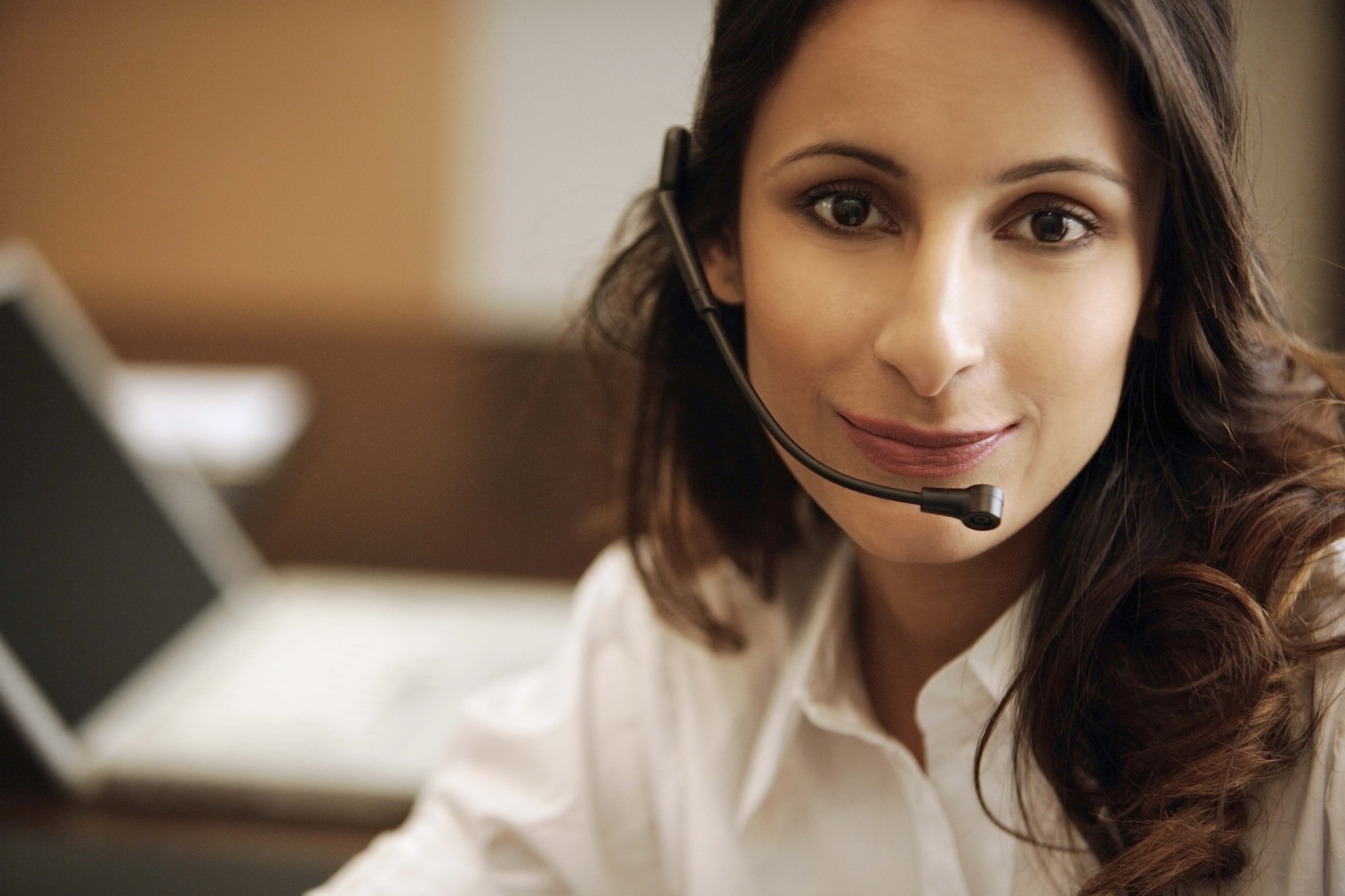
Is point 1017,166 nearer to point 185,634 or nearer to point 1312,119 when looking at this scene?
point 185,634

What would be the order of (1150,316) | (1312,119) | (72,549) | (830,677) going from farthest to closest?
(1312,119), (72,549), (830,677), (1150,316)

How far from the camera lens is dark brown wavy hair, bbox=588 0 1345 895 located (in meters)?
0.62

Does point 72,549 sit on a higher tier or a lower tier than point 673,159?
lower

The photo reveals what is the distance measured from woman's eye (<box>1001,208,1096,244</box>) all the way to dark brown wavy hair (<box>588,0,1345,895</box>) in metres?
0.06

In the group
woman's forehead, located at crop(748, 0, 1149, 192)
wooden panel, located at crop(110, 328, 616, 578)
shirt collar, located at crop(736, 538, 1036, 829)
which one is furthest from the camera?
wooden panel, located at crop(110, 328, 616, 578)

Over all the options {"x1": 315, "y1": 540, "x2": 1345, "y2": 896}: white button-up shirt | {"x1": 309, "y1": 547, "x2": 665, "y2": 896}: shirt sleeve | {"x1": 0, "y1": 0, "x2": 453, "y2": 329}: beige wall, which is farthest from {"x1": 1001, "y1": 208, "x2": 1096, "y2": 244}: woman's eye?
{"x1": 0, "y1": 0, "x2": 453, "y2": 329}: beige wall

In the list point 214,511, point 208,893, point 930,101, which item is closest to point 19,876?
point 208,893

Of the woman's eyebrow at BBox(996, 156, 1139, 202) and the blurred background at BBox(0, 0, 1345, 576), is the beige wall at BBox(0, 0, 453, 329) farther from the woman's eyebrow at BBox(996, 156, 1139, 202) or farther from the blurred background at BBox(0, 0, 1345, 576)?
the woman's eyebrow at BBox(996, 156, 1139, 202)

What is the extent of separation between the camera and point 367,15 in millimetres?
2295

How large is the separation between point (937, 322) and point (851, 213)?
3.7 inches

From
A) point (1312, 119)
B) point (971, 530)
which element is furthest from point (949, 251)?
point (1312, 119)

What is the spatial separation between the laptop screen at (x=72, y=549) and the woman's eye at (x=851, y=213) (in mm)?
761

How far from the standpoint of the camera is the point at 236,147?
2365mm

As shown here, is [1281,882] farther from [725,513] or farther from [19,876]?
[19,876]
